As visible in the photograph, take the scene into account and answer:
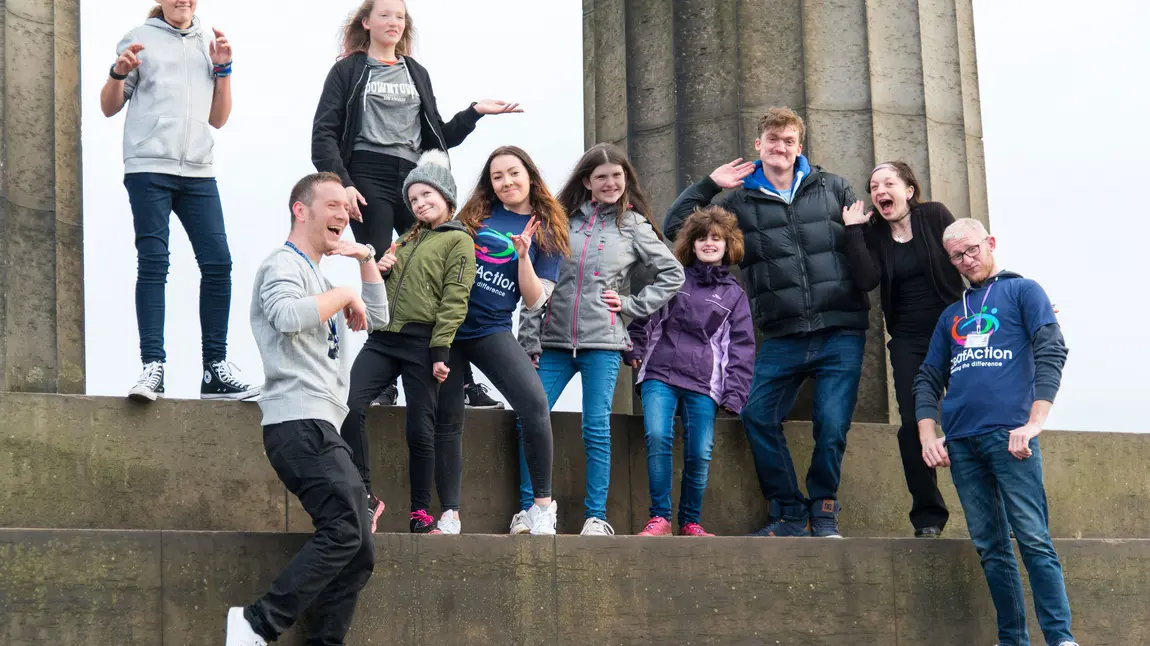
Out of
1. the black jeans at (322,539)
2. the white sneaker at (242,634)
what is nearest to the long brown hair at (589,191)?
the black jeans at (322,539)

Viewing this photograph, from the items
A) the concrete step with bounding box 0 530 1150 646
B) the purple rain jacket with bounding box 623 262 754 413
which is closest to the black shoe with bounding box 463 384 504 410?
the purple rain jacket with bounding box 623 262 754 413

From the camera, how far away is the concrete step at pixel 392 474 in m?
6.98

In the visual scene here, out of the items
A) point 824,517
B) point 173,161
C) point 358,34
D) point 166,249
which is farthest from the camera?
point 358,34

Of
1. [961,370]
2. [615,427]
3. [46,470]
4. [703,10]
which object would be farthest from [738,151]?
[46,470]

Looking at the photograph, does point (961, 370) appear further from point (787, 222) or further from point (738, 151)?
point (738, 151)

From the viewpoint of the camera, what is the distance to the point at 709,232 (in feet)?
25.7

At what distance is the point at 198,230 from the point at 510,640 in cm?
262

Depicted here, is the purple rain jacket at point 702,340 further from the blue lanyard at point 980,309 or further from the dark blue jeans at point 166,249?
the dark blue jeans at point 166,249

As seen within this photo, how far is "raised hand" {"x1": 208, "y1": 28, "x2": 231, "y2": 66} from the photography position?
7598mm

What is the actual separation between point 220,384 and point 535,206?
5.92 feet

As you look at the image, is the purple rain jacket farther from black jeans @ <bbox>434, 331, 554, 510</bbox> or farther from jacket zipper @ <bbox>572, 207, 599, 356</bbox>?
black jeans @ <bbox>434, 331, 554, 510</bbox>

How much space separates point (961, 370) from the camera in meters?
7.03

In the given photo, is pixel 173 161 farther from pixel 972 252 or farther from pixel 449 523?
pixel 972 252

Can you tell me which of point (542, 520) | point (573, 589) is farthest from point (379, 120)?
point (573, 589)
